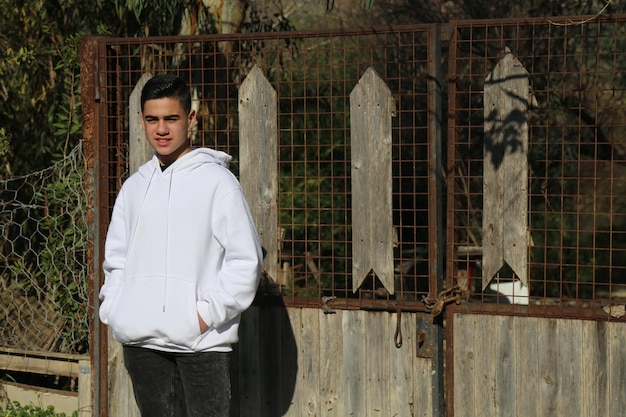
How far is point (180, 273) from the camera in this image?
4234mm

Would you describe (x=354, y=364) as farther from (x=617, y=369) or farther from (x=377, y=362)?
(x=617, y=369)

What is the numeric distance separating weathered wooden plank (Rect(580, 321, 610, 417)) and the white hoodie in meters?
1.75

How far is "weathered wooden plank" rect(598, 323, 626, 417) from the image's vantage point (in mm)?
4824

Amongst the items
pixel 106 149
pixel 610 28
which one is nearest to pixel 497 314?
pixel 106 149

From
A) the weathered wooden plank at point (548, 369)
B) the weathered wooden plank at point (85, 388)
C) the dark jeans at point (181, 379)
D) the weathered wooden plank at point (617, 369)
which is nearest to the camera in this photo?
the dark jeans at point (181, 379)

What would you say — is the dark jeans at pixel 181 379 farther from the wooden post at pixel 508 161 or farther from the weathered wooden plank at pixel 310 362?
the wooden post at pixel 508 161

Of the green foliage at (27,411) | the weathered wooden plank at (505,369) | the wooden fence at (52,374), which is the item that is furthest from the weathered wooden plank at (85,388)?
the weathered wooden plank at (505,369)


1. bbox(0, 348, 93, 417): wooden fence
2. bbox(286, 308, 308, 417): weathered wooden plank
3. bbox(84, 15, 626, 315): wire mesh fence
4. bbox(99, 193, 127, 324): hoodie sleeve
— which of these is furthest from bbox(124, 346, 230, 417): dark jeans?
bbox(0, 348, 93, 417): wooden fence

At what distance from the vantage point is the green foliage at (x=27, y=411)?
628cm

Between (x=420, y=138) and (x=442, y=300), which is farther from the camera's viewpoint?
(x=420, y=138)

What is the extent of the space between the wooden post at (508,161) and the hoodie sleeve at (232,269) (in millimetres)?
1427

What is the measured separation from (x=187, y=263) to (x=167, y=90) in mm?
772

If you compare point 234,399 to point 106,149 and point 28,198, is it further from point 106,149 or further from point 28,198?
point 28,198

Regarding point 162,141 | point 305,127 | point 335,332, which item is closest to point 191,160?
point 162,141
